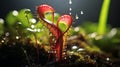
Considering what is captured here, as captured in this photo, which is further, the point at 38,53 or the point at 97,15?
the point at 97,15

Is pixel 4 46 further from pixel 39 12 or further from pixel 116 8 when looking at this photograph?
pixel 116 8

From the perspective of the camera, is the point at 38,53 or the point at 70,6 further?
the point at 70,6

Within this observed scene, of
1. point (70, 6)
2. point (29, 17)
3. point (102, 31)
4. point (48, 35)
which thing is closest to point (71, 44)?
point (48, 35)

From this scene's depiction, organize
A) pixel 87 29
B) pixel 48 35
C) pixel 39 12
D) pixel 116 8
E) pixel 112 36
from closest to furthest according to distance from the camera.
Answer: pixel 112 36 < pixel 87 29 < pixel 39 12 < pixel 48 35 < pixel 116 8

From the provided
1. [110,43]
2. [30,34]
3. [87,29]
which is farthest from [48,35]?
[110,43]

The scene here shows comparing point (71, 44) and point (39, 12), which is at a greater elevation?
point (39, 12)

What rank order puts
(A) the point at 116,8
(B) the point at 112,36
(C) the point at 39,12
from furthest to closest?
(A) the point at 116,8 → (C) the point at 39,12 → (B) the point at 112,36

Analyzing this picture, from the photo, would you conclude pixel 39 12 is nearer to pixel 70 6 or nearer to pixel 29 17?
pixel 29 17

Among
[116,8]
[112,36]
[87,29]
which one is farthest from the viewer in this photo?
[116,8]

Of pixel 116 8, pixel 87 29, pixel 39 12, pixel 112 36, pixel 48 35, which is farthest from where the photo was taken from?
pixel 116 8
